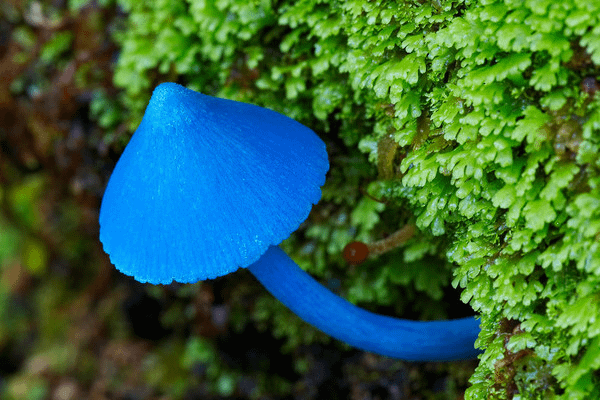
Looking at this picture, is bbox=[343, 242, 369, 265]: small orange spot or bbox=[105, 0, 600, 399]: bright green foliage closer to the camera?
bbox=[105, 0, 600, 399]: bright green foliage

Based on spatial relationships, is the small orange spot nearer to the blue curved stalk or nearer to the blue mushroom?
the blue curved stalk

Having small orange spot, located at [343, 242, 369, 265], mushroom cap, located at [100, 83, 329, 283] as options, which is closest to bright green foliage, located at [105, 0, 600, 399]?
small orange spot, located at [343, 242, 369, 265]

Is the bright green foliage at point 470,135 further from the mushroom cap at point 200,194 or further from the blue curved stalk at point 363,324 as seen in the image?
the mushroom cap at point 200,194

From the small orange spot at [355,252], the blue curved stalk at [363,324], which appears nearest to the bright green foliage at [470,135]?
the small orange spot at [355,252]

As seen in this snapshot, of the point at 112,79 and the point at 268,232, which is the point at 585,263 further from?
the point at 112,79

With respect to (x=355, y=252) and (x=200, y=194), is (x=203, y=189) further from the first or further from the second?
(x=355, y=252)

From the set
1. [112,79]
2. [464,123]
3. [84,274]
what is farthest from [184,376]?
[464,123]
